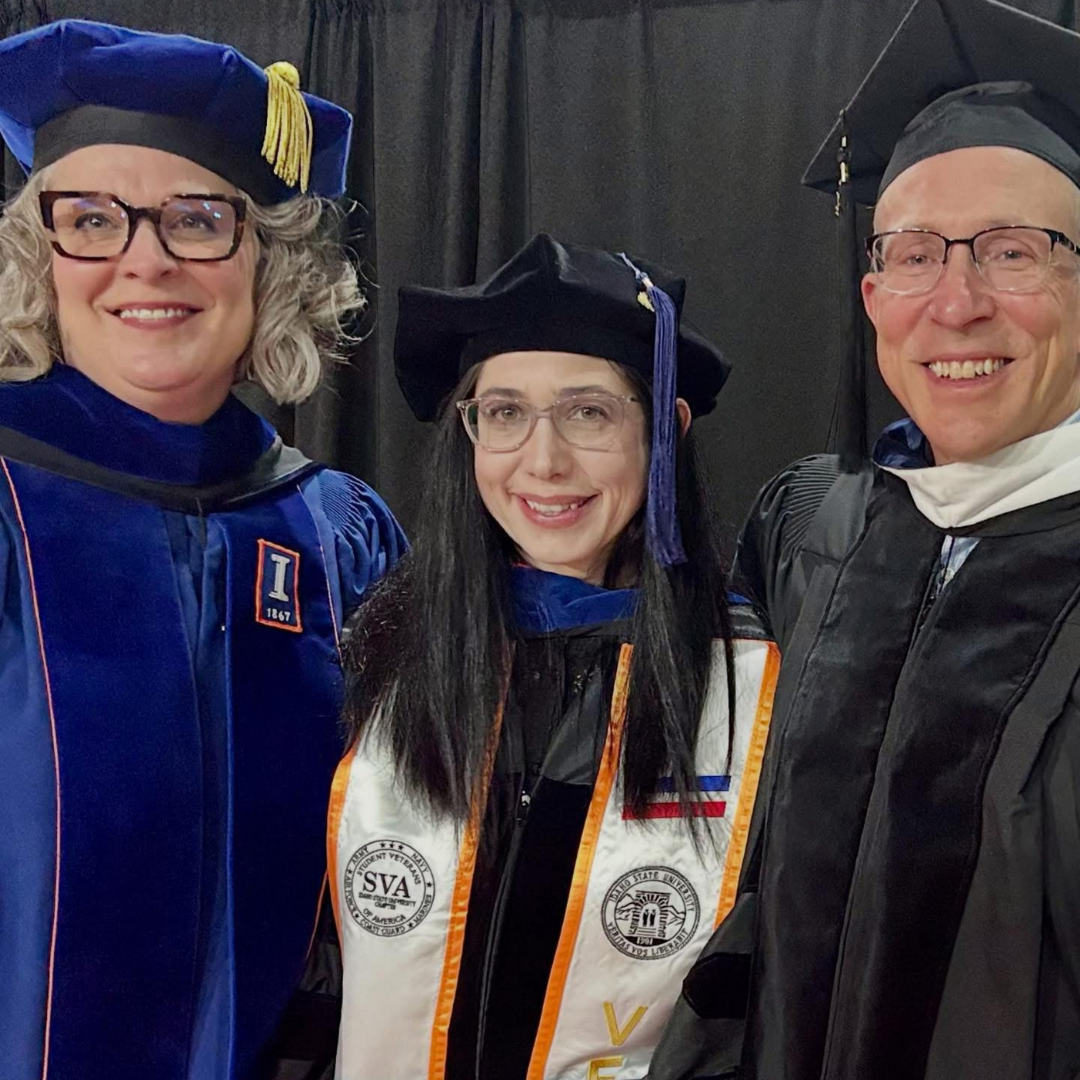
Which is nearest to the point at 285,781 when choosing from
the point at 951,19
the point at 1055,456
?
the point at 1055,456

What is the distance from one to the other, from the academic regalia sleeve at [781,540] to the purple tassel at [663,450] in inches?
9.1

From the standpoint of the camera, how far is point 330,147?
1881 mm

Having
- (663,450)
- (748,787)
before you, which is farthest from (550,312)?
(748,787)

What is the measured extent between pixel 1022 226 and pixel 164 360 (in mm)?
1227

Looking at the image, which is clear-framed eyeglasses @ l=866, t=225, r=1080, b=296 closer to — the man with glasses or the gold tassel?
the man with glasses

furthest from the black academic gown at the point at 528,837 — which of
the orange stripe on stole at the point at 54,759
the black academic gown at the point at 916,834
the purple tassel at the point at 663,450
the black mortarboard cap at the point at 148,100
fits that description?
the black mortarboard cap at the point at 148,100

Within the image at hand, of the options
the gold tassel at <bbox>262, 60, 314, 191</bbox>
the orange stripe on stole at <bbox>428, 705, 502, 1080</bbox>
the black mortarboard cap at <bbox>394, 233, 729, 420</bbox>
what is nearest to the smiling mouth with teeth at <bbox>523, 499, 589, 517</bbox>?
the black mortarboard cap at <bbox>394, 233, 729, 420</bbox>

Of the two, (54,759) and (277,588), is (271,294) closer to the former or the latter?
(277,588)

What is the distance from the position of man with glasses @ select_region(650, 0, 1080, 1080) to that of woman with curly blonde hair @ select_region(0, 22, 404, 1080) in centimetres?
69

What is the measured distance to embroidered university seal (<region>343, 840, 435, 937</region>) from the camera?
1553 millimetres

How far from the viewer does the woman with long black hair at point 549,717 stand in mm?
1532

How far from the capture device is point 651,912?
153 centimetres

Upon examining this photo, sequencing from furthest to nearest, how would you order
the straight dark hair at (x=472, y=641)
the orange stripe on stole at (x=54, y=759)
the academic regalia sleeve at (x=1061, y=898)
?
the straight dark hair at (x=472, y=641) → the orange stripe on stole at (x=54, y=759) → the academic regalia sleeve at (x=1061, y=898)

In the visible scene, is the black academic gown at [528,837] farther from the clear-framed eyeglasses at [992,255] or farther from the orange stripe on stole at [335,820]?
the clear-framed eyeglasses at [992,255]
